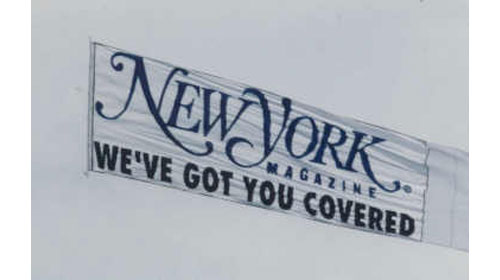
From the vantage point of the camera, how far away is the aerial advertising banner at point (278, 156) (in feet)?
8.64

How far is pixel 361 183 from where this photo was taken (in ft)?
8.68

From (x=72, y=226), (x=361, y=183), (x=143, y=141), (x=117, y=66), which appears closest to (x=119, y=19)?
(x=117, y=66)

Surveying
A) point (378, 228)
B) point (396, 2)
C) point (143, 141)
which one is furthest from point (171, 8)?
point (378, 228)

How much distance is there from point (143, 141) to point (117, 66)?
0.17 metres

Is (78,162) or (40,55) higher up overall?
(40,55)

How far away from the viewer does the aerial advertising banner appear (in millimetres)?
2635

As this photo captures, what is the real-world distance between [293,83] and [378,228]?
36cm

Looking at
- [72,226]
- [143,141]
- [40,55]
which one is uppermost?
[40,55]

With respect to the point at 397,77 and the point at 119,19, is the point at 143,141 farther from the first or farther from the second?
the point at 397,77

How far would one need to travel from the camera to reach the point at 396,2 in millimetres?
2598

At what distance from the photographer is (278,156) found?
8.66 feet

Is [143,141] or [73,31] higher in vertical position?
[73,31]

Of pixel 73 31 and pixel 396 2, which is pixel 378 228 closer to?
pixel 396 2

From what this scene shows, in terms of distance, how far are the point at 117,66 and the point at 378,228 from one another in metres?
0.65
